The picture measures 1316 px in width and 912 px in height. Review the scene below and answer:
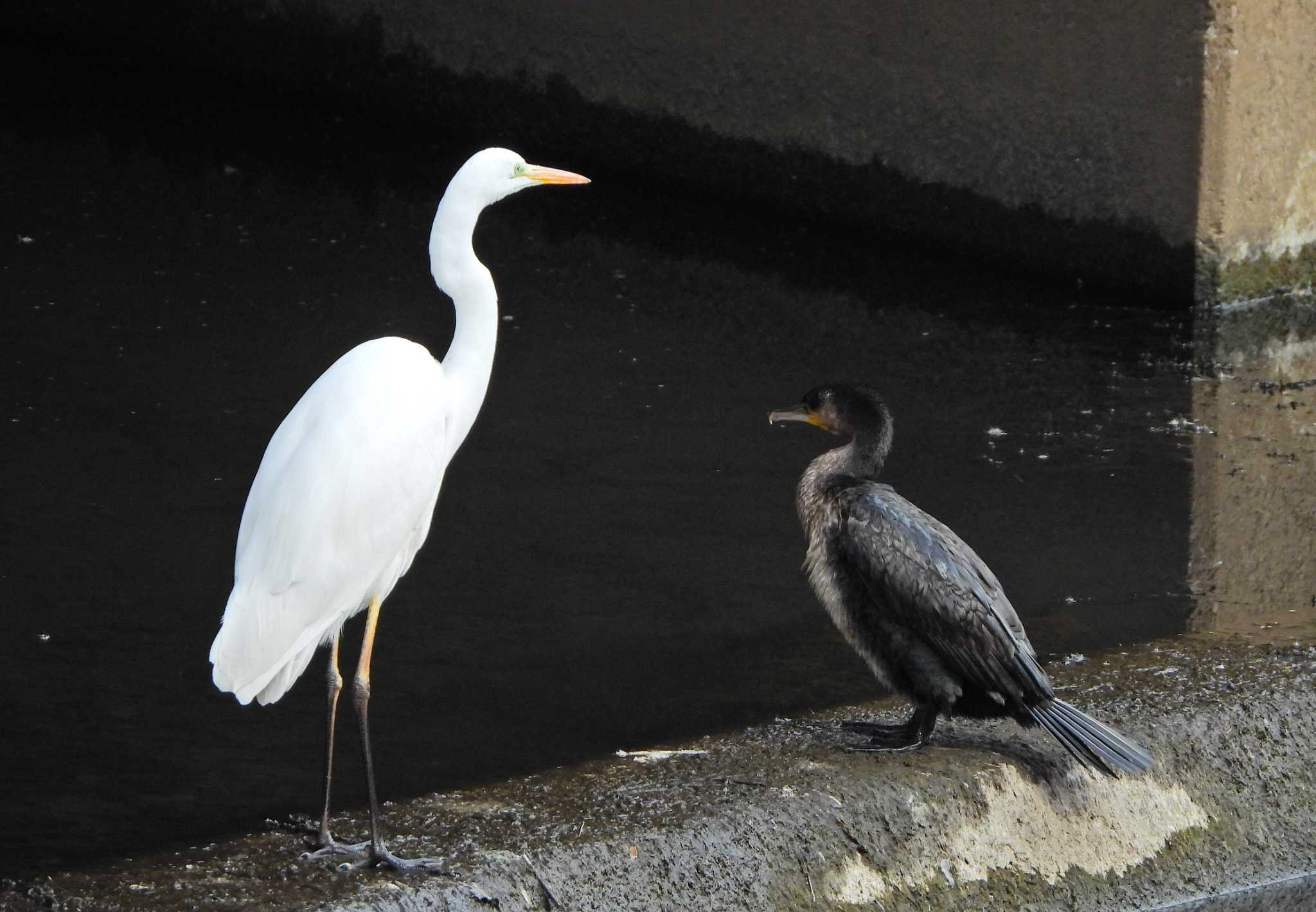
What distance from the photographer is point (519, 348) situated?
711 centimetres

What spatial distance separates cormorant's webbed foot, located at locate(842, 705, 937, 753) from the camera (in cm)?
355

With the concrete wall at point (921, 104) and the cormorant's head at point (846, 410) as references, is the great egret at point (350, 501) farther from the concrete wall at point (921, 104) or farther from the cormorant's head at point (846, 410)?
the concrete wall at point (921, 104)

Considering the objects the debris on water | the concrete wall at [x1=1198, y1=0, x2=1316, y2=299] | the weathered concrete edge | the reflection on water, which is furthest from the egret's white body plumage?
the concrete wall at [x1=1198, y1=0, x2=1316, y2=299]

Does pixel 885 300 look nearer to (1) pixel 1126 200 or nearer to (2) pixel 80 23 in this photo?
(1) pixel 1126 200

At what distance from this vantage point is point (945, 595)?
3406 millimetres

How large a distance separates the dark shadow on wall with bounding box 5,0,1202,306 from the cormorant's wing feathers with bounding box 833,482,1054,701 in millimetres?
4824

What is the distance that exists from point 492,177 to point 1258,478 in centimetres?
337

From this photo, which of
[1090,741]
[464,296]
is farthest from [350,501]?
[1090,741]

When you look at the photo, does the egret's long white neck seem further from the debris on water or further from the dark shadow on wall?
the dark shadow on wall

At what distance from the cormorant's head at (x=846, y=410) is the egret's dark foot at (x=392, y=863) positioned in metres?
1.30

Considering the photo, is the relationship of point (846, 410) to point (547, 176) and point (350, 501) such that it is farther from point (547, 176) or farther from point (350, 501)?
point (350, 501)

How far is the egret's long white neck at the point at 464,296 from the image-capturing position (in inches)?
138

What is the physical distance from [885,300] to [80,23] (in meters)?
6.75

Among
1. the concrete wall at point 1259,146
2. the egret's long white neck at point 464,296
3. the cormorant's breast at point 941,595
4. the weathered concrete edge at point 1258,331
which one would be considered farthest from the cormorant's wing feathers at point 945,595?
the concrete wall at point 1259,146
